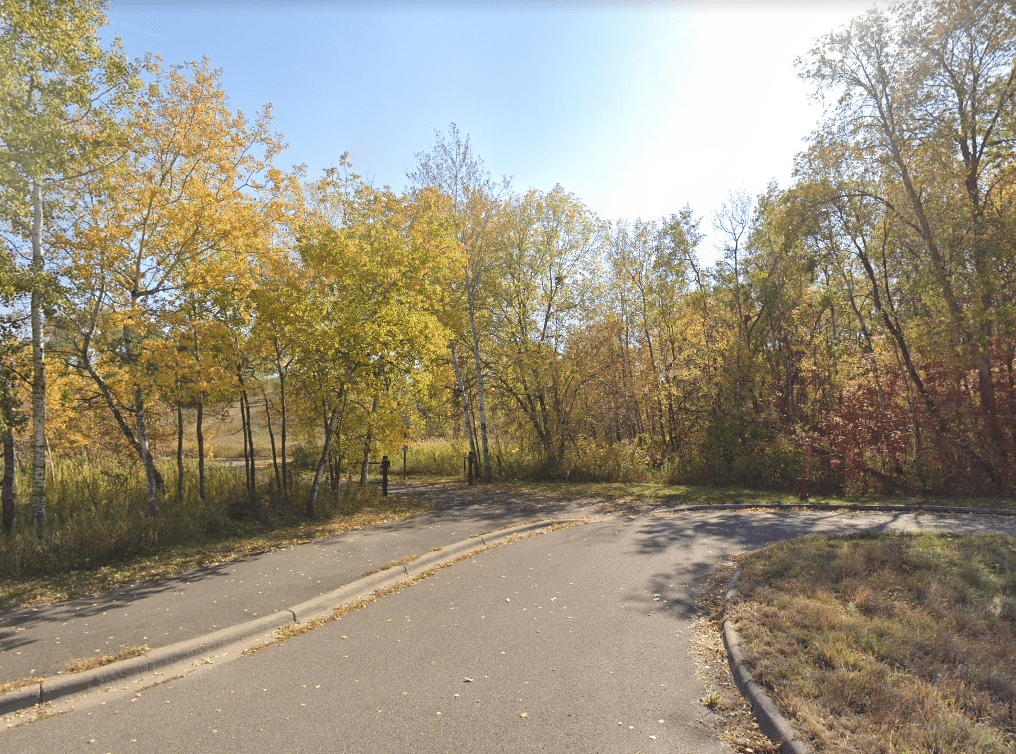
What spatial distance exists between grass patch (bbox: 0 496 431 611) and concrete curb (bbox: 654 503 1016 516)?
6574 millimetres

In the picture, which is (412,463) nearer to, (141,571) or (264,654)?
(141,571)

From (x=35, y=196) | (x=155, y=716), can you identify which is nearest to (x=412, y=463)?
(x=35, y=196)

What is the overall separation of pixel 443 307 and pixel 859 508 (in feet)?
41.6

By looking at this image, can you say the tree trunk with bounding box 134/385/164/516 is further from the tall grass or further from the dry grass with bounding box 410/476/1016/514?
the dry grass with bounding box 410/476/1016/514

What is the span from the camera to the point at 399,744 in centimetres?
337

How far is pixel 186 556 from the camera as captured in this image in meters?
8.43

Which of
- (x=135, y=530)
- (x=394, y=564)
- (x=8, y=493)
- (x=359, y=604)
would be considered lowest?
(x=359, y=604)

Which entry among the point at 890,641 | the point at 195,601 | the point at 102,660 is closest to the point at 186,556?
the point at 195,601

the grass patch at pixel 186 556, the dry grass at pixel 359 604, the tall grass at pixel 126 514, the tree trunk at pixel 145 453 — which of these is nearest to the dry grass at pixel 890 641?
the dry grass at pixel 359 604

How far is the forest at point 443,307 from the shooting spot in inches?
352

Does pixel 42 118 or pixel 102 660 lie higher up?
Result: pixel 42 118

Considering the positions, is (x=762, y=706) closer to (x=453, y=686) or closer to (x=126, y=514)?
(x=453, y=686)

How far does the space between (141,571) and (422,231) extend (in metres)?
9.28

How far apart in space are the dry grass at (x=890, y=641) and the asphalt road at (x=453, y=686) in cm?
71
